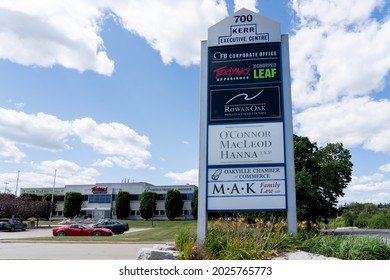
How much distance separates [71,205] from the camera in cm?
6347

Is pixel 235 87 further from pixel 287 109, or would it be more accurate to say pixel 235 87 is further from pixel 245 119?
pixel 287 109

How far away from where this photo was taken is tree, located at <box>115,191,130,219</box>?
202 feet

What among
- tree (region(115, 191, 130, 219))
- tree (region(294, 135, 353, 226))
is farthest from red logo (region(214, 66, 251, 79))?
tree (region(115, 191, 130, 219))

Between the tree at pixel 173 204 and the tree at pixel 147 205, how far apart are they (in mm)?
2480

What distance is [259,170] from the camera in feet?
28.3

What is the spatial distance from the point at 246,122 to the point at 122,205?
5599 centimetres

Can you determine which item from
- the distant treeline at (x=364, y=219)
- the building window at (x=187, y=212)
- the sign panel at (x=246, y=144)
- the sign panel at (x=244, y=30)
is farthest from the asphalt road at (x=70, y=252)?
the building window at (x=187, y=212)

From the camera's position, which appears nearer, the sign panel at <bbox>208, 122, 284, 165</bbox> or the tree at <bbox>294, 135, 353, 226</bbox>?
the sign panel at <bbox>208, 122, 284, 165</bbox>

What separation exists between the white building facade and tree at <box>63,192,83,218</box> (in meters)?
2.52

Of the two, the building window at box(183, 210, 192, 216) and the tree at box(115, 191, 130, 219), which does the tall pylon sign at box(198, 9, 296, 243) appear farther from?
the tree at box(115, 191, 130, 219)

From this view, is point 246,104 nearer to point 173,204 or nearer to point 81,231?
point 81,231

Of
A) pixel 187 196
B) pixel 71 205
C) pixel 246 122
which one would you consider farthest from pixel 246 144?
pixel 71 205

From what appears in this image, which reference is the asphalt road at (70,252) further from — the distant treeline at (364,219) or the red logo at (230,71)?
the distant treeline at (364,219)

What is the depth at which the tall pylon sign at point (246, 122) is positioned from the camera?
8.55 meters
